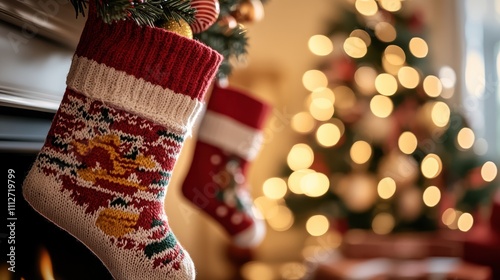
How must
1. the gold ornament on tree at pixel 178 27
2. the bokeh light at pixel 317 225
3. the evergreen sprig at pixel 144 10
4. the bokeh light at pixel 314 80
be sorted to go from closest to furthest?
the evergreen sprig at pixel 144 10 < the gold ornament on tree at pixel 178 27 < the bokeh light at pixel 317 225 < the bokeh light at pixel 314 80

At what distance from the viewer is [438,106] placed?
2.83 meters

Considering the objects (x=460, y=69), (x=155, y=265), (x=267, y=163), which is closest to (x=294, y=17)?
(x=267, y=163)

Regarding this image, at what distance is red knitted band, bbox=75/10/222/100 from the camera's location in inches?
33.1

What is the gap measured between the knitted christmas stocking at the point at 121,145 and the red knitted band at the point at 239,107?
0.60 metres

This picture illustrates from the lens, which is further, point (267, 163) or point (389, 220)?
point (267, 163)

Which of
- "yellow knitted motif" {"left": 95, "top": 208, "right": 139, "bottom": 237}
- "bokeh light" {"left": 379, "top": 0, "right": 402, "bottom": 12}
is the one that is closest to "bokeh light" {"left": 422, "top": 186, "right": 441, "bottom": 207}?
"bokeh light" {"left": 379, "top": 0, "right": 402, "bottom": 12}

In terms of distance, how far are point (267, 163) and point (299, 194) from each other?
22.1 inches

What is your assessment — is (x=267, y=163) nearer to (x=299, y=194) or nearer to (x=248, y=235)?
(x=299, y=194)

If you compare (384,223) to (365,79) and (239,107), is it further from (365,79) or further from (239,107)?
(239,107)

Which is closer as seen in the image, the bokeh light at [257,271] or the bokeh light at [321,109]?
the bokeh light at [321,109]

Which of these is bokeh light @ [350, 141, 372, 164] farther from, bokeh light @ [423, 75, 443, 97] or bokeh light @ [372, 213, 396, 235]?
bokeh light @ [423, 75, 443, 97]

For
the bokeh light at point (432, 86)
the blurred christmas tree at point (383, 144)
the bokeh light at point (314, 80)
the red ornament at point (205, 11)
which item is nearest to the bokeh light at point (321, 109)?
the blurred christmas tree at point (383, 144)

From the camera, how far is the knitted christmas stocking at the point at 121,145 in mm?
839

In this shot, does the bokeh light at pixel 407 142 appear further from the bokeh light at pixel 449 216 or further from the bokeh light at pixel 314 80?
the bokeh light at pixel 314 80
